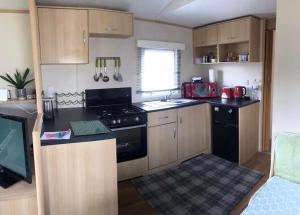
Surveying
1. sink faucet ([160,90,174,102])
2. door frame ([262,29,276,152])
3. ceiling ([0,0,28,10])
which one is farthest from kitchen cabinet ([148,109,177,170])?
ceiling ([0,0,28,10])

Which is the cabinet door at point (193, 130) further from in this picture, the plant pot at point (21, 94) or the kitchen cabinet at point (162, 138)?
the plant pot at point (21, 94)

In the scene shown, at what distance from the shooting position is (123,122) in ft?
9.20

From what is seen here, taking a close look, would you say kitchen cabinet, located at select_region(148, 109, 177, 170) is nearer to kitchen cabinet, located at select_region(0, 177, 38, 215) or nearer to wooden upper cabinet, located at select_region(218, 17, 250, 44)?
wooden upper cabinet, located at select_region(218, 17, 250, 44)

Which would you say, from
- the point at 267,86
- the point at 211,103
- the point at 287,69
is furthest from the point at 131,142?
the point at 267,86

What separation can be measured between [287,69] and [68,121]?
205 cm

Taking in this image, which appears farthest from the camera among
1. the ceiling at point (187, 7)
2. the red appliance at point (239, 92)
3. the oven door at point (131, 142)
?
the red appliance at point (239, 92)

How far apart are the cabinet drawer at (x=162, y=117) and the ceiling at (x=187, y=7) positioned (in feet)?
4.16

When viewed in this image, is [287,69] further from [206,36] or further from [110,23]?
[206,36]

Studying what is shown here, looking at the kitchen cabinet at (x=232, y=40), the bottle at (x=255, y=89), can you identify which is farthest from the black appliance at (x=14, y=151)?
the bottle at (x=255, y=89)

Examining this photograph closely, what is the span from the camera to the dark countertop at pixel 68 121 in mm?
1827

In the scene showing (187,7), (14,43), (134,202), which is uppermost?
(187,7)

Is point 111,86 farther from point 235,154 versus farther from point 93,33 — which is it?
point 235,154

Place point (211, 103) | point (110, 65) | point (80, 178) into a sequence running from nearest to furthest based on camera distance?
point (80, 178), point (110, 65), point (211, 103)

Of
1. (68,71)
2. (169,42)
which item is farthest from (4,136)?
(169,42)
